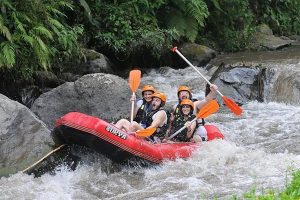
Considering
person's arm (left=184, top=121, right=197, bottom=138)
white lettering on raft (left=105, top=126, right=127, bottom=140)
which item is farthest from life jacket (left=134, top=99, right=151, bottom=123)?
white lettering on raft (left=105, top=126, right=127, bottom=140)

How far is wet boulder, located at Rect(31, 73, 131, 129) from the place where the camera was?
7.93 metres

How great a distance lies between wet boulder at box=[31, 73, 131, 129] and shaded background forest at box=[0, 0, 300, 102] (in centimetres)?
54

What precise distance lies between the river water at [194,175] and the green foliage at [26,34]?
2.31 metres

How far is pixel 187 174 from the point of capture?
5.83 metres

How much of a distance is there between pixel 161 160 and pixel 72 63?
14.7 feet

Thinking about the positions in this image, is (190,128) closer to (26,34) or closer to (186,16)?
(26,34)

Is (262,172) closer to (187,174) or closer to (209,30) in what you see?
(187,174)

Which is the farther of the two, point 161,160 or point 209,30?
point 209,30

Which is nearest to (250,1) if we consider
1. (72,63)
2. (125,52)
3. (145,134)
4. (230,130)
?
(125,52)

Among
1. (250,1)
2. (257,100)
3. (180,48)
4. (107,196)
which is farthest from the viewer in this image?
(250,1)

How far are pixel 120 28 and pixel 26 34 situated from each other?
3831 mm

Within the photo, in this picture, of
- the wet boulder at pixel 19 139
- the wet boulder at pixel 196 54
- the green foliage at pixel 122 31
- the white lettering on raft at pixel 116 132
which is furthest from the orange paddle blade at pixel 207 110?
the wet boulder at pixel 196 54

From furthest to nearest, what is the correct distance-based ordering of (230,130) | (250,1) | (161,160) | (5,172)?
1. (250,1)
2. (230,130)
3. (161,160)
4. (5,172)

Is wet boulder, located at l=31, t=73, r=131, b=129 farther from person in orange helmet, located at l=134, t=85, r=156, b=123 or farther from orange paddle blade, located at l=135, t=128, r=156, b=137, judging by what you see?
orange paddle blade, located at l=135, t=128, r=156, b=137
